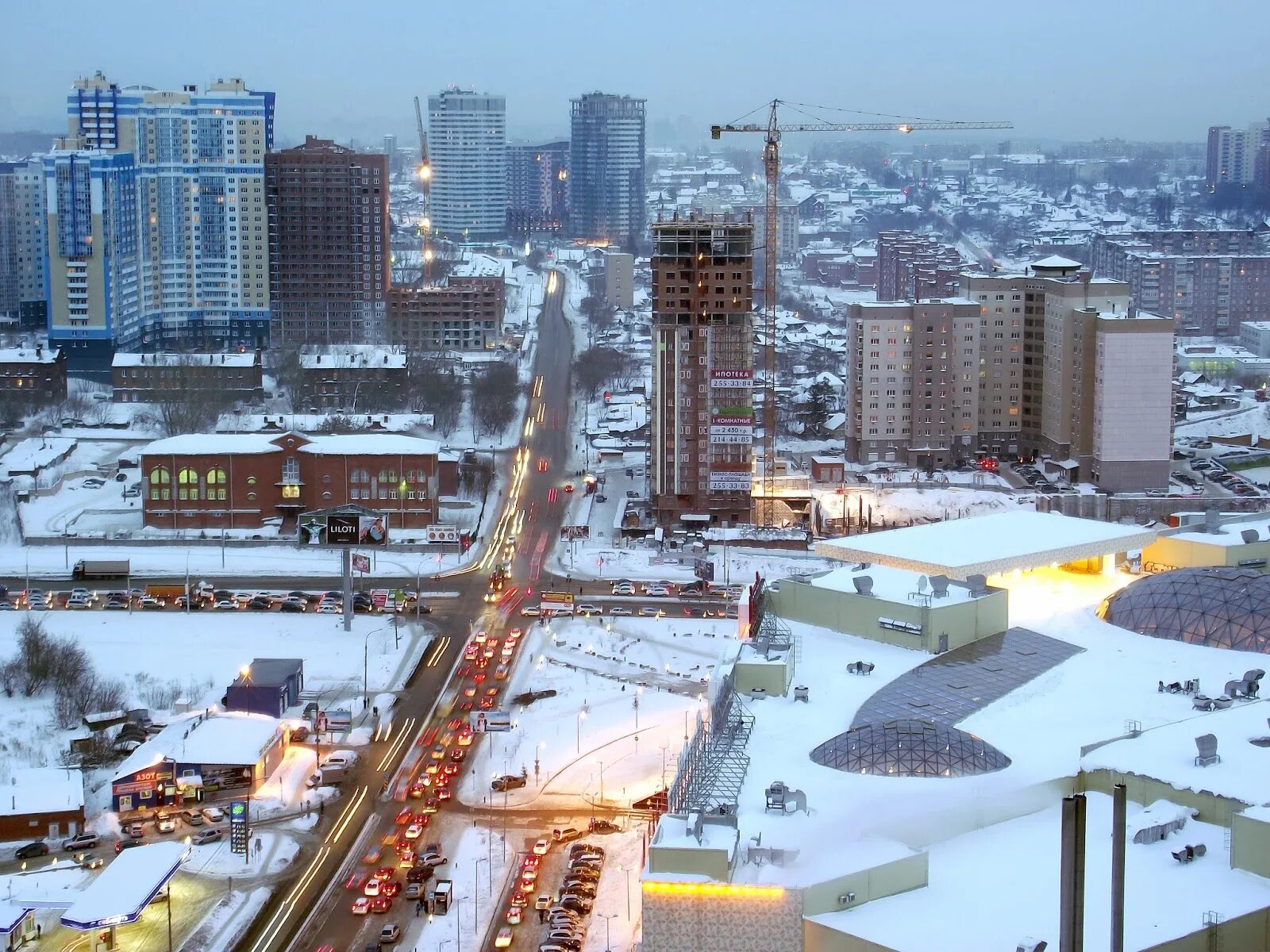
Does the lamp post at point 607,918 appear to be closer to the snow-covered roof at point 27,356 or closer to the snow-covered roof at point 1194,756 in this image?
the snow-covered roof at point 1194,756

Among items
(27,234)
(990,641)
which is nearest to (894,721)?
(990,641)

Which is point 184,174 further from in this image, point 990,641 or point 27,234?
point 990,641

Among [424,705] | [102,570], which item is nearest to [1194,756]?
[424,705]

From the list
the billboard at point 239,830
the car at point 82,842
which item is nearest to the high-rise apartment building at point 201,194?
the car at point 82,842

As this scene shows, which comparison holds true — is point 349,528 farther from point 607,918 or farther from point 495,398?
point 495,398

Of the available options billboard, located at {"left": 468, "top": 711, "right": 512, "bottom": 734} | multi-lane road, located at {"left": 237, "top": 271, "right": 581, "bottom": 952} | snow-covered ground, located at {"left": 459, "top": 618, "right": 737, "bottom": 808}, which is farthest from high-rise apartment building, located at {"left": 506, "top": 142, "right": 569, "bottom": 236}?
billboard, located at {"left": 468, "top": 711, "right": 512, "bottom": 734}

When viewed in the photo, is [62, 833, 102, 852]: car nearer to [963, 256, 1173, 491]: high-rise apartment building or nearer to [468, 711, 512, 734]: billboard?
[468, 711, 512, 734]: billboard
